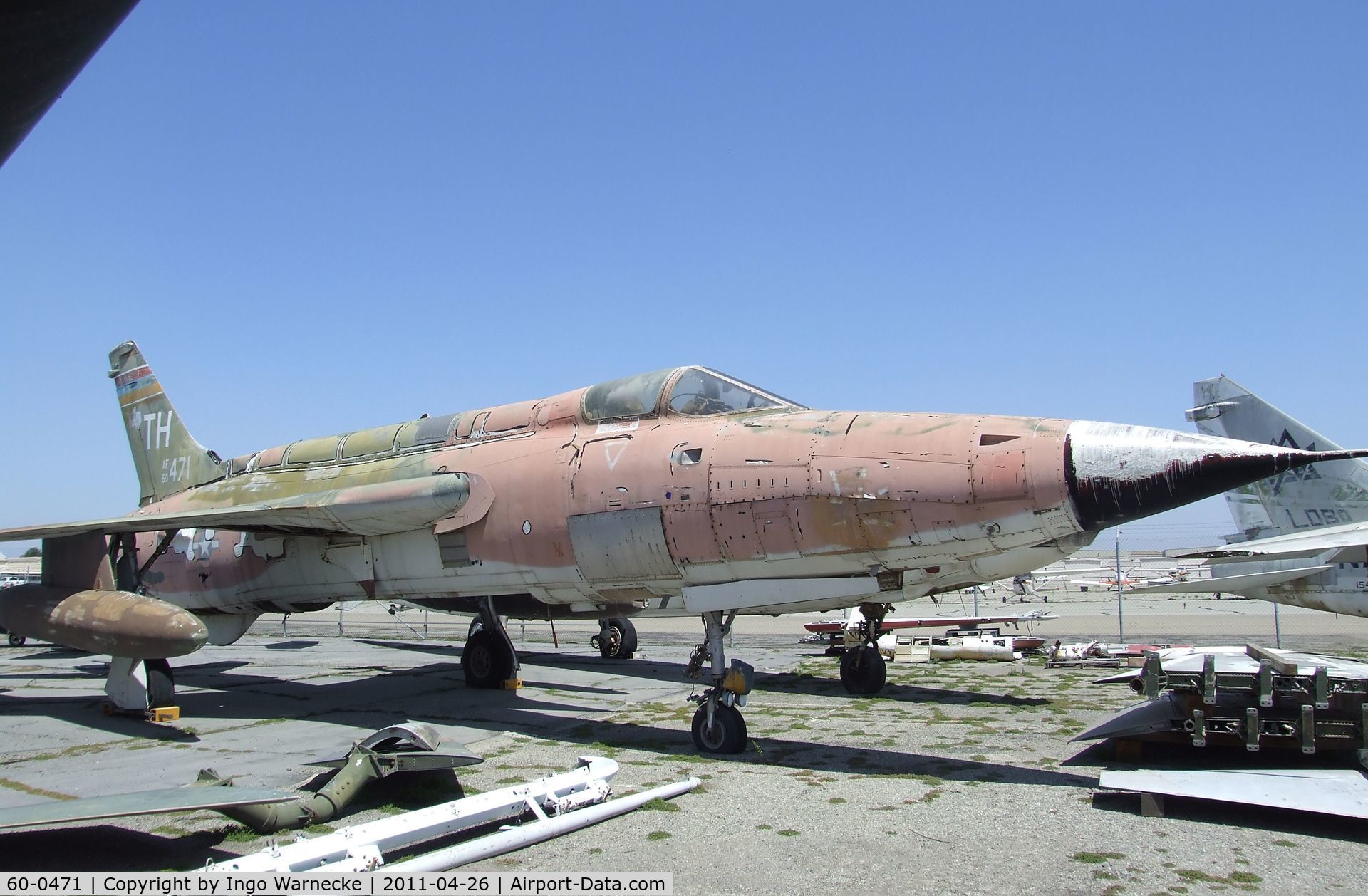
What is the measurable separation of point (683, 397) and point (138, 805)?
5663 mm

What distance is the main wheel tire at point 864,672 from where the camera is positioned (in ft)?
41.5

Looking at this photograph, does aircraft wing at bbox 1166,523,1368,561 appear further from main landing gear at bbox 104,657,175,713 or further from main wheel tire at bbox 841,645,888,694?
main landing gear at bbox 104,657,175,713

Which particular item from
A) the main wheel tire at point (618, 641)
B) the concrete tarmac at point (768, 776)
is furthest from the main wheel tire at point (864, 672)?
the main wheel tire at point (618, 641)

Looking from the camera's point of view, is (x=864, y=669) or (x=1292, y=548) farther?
(x=864, y=669)

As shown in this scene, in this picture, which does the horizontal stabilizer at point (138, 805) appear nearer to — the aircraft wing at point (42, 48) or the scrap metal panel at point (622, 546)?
the aircraft wing at point (42, 48)

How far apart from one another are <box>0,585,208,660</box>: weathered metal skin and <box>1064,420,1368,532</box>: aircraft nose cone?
820 centimetres

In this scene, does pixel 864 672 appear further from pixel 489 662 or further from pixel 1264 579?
pixel 1264 579

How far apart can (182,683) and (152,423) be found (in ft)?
14.2

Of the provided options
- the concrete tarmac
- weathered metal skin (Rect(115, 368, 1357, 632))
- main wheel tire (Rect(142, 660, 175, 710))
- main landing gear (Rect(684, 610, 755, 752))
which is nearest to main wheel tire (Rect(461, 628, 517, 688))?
the concrete tarmac

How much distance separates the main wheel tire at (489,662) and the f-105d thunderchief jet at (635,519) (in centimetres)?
3

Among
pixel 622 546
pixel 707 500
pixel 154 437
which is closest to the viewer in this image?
pixel 707 500

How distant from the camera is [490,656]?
522 inches

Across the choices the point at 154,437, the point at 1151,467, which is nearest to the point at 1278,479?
the point at 1151,467

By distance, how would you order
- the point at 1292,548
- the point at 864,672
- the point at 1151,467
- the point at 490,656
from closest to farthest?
the point at 1151,467 → the point at 1292,548 → the point at 864,672 → the point at 490,656
